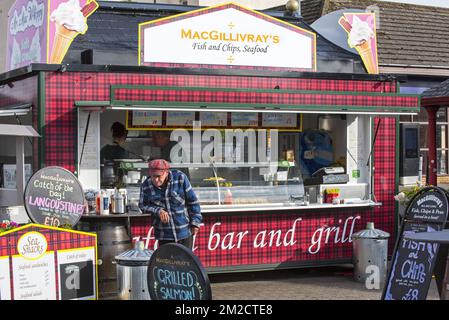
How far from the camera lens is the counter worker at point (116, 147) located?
11.0 metres

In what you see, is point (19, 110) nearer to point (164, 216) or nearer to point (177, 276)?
point (164, 216)

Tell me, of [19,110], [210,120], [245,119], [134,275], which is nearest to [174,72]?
[210,120]

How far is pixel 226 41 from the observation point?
38.3 feet

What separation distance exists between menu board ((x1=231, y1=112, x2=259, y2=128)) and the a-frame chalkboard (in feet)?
12.6

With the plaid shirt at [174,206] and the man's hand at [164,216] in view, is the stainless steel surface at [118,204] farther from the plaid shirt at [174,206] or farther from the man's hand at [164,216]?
the man's hand at [164,216]

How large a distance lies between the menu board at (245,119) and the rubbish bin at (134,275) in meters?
4.24

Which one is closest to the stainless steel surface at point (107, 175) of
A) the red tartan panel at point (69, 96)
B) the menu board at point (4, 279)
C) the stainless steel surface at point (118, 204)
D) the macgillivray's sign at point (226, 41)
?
the red tartan panel at point (69, 96)

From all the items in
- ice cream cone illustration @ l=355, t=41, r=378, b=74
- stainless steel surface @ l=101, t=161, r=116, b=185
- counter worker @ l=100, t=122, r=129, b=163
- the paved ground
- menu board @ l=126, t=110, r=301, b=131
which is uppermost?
ice cream cone illustration @ l=355, t=41, r=378, b=74

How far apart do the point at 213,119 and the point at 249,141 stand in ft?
2.12

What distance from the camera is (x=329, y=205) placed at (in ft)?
37.6

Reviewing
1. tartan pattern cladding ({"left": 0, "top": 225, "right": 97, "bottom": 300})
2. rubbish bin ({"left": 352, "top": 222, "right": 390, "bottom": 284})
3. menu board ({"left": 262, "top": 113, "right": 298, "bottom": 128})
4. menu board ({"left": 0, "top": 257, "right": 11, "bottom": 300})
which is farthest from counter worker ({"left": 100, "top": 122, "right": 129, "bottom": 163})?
menu board ({"left": 0, "top": 257, "right": 11, "bottom": 300})

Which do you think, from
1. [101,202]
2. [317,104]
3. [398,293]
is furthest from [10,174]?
[398,293]

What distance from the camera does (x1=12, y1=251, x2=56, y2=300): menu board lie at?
7492 millimetres

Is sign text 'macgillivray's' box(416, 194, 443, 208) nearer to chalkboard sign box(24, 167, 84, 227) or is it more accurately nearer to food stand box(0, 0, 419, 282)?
food stand box(0, 0, 419, 282)
